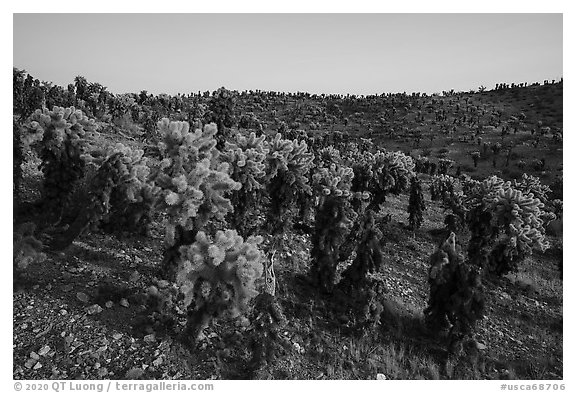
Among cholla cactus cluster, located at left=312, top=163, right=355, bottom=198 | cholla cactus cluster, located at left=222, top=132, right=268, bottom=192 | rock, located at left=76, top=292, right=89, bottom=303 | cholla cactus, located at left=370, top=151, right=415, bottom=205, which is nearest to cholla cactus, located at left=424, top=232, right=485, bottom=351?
cholla cactus cluster, located at left=312, top=163, right=355, bottom=198

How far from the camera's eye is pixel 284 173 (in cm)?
1352

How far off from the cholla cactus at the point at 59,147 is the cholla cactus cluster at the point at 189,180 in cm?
297

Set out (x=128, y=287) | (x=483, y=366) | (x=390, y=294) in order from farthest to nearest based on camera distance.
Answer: (x=390, y=294)
(x=128, y=287)
(x=483, y=366)

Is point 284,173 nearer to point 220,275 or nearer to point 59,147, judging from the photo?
point 220,275

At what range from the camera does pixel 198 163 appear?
1034cm

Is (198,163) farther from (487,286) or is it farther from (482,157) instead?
(482,157)

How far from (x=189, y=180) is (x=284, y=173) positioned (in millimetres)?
4160

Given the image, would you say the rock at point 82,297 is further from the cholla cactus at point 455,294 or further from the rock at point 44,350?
the cholla cactus at point 455,294

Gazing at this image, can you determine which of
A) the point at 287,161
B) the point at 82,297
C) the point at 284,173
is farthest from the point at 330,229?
the point at 82,297

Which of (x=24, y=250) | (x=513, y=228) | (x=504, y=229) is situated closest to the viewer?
(x=24, y=250)

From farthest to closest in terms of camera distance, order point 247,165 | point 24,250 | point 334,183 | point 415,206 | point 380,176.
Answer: point 380,176 → point 415,206 → point 334,183 → point 247,165 → point 24,250

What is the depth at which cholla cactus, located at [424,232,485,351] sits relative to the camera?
10.5 metres
